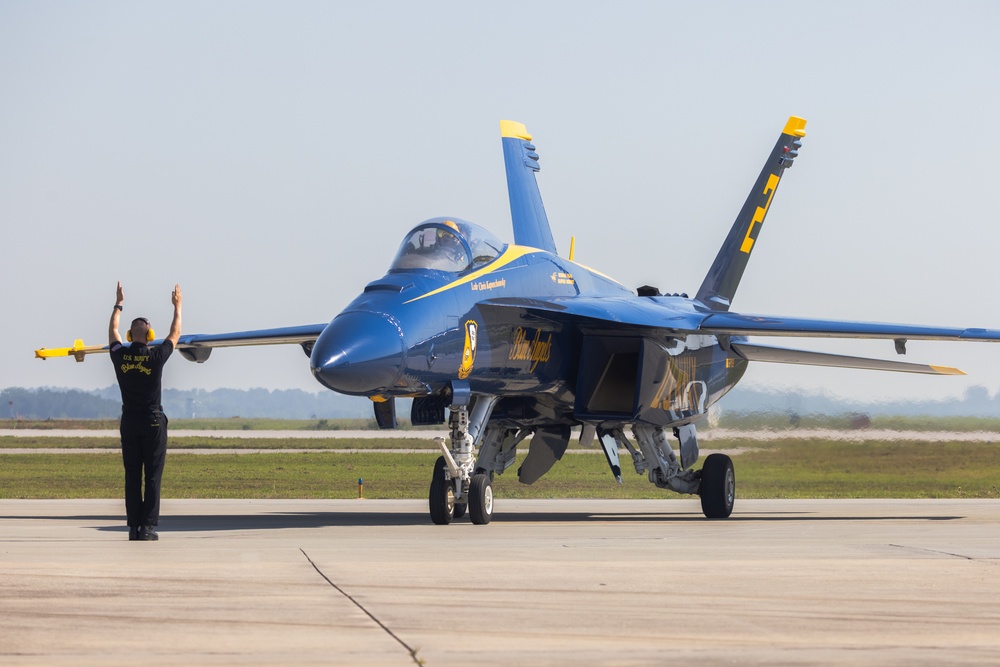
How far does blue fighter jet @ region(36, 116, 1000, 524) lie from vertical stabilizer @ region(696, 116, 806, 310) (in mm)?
25

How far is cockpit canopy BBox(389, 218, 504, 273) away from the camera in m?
14.0

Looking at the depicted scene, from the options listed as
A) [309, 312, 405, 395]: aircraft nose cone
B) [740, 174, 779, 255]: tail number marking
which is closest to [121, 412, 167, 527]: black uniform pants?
[309, 312, 405, 395]: aircraft nose cone

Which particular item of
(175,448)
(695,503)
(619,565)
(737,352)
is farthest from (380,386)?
(175,448)

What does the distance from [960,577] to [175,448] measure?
5458 centimetres

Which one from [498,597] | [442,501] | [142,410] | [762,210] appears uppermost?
[762,210]

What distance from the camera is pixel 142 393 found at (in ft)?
36.1

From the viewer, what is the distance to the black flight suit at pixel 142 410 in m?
10.9

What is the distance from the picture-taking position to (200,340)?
60.7ft

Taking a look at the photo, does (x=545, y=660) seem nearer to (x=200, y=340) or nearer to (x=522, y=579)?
(x=522, y=579)

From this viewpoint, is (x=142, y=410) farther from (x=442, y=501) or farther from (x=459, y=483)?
(x=459, y=483)

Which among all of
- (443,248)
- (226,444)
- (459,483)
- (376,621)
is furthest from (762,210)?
(226,444)

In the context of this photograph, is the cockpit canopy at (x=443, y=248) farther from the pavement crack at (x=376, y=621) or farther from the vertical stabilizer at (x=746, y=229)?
the vertical stabilizer at (x=746, y=229)

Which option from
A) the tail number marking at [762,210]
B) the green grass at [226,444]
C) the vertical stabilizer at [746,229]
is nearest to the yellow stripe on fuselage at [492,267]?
the vertical stabilizer at [746,229]

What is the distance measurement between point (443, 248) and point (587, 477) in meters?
24.4
